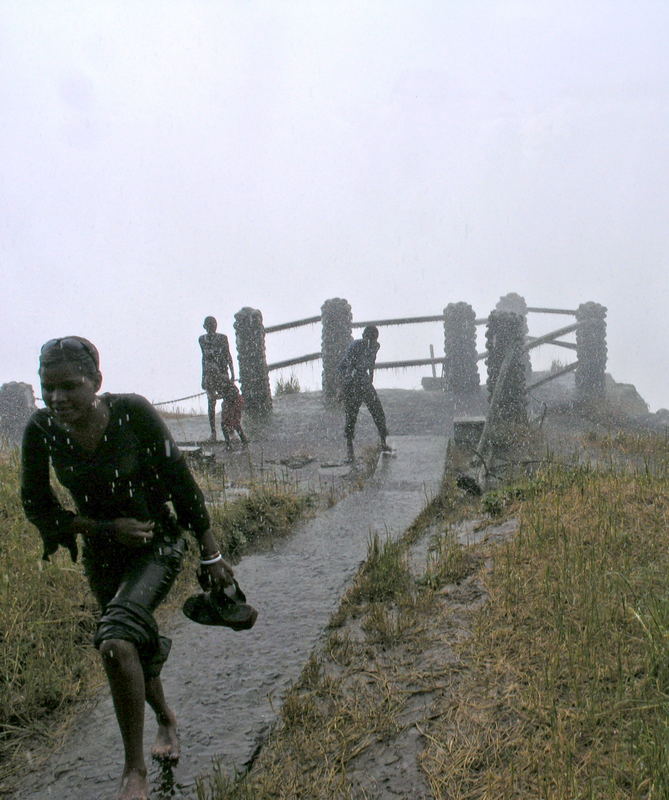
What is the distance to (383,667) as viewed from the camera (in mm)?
A: 3219

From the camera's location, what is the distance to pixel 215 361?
35.1 feet

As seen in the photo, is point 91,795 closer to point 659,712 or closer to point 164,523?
point 164,523

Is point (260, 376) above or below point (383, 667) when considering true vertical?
above

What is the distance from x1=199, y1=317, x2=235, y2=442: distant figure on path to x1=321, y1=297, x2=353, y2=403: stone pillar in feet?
12.5

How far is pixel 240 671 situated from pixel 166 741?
69 centimetres

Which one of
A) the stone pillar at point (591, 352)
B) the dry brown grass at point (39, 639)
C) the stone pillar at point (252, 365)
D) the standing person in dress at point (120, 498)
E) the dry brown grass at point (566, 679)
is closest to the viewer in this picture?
the dry brown grass at point (566, 679)

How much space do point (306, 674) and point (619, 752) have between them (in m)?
1.42

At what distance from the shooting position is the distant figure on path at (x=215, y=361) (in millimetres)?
10680

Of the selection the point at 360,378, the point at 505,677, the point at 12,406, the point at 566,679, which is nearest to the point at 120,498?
the point at 505,677

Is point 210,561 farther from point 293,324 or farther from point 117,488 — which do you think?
point 293,324

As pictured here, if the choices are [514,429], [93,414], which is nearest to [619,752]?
[93,414]

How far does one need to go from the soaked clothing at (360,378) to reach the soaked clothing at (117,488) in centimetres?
640

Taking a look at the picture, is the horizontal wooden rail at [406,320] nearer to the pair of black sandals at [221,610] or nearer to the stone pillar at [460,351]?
the stone pillar at [460,351]

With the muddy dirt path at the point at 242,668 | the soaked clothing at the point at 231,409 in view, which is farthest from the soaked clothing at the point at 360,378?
the muddy dirt path at the point at 242,668
